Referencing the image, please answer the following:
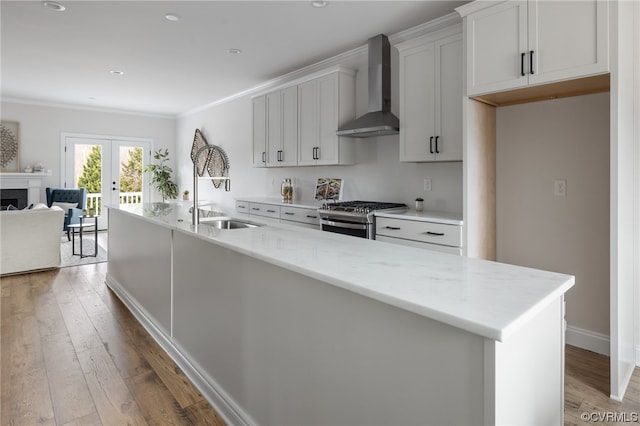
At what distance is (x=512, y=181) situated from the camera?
3.08 meters

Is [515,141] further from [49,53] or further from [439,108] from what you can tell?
[49,53]

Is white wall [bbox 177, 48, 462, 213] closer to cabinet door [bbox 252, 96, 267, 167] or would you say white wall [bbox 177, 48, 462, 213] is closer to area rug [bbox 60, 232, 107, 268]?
cabinet door [bbox 252, 96, 267, 167]

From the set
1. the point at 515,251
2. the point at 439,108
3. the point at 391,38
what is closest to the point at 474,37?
the point at 439,108

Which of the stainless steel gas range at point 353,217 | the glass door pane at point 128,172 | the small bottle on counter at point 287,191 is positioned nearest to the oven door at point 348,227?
the stainless steel gas range at point 353,217

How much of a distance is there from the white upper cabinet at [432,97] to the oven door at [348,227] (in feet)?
2.31

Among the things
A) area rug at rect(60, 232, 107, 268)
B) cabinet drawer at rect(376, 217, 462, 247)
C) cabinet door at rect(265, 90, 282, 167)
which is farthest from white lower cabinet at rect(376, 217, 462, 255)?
area rug at rect(60, 232, 107, 268)

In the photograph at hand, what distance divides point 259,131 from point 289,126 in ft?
2.43

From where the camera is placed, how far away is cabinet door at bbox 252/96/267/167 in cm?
520

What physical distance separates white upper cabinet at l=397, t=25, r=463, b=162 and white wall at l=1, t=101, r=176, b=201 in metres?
6.82

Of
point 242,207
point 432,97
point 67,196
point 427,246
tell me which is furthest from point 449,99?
point 67,196

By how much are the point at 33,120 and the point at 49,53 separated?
361cm

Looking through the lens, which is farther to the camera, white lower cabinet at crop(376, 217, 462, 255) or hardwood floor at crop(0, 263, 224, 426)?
white lower cabinet at crop(376, 217, 462, 255)

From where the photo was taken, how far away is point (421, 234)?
3.01m

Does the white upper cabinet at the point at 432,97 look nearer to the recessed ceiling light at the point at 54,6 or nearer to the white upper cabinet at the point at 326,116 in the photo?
the white upper cabinet at the point at 326,116
